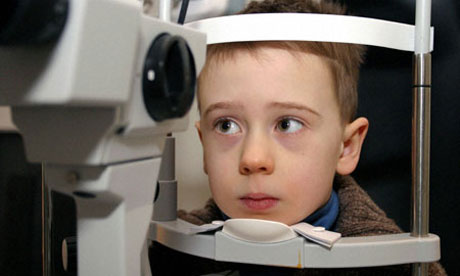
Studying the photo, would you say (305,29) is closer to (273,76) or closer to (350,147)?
(273,76)

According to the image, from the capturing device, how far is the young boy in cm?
67

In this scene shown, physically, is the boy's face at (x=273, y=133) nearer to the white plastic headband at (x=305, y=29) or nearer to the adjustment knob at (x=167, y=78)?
the white plastic headband at (x=305, y=29)

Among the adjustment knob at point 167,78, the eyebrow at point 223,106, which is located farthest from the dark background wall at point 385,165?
A: the adjustment knob at point 167,78

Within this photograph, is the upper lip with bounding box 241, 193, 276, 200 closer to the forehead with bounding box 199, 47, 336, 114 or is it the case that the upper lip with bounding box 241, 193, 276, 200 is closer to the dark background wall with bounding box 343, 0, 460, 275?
the forehead with bounding box 199, 47, 336, 114

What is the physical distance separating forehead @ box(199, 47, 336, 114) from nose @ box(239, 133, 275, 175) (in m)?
0.06

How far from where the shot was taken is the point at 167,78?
1.25 feet

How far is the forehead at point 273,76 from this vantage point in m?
0.67

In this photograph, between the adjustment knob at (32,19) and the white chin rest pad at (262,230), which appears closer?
the adjustment knob at (32,19)

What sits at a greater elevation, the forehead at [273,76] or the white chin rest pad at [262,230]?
the forehead at [273,76]

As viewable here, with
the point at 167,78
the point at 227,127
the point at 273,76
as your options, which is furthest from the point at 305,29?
the point at 167,78

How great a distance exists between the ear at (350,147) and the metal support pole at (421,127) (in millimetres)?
135

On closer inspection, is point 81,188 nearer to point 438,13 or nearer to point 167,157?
point 167,157

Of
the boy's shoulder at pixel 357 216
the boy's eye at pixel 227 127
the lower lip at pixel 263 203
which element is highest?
the boy's eye at pixel 227 127

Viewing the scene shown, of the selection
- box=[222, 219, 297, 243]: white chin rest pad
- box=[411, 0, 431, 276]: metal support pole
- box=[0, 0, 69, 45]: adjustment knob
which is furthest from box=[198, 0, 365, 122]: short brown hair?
box=[0, 0, 69, 45]: adjustment knob
